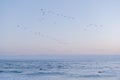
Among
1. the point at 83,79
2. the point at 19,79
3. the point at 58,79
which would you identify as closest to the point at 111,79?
the point at 83,79

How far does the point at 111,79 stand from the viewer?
32.9m

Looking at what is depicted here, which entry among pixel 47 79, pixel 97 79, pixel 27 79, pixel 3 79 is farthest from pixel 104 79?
pixel 3 79

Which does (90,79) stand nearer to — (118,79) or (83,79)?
(83,79)

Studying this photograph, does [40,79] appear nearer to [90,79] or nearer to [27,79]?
[27,79]

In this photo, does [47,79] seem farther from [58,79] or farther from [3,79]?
[3,79]

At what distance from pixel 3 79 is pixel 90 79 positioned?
33.9 ft

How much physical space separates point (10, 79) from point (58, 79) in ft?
18.6

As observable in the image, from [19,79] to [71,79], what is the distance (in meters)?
6.13

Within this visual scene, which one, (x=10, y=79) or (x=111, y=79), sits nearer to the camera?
(x=10, y=79)

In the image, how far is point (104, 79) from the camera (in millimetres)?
32656

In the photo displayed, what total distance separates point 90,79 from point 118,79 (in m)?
3.42

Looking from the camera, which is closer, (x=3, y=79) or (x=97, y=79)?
(x=3, y=79)

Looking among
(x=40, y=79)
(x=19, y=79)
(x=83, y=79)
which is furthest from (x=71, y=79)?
(x=19, y=79)

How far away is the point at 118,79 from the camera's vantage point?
32.5m
